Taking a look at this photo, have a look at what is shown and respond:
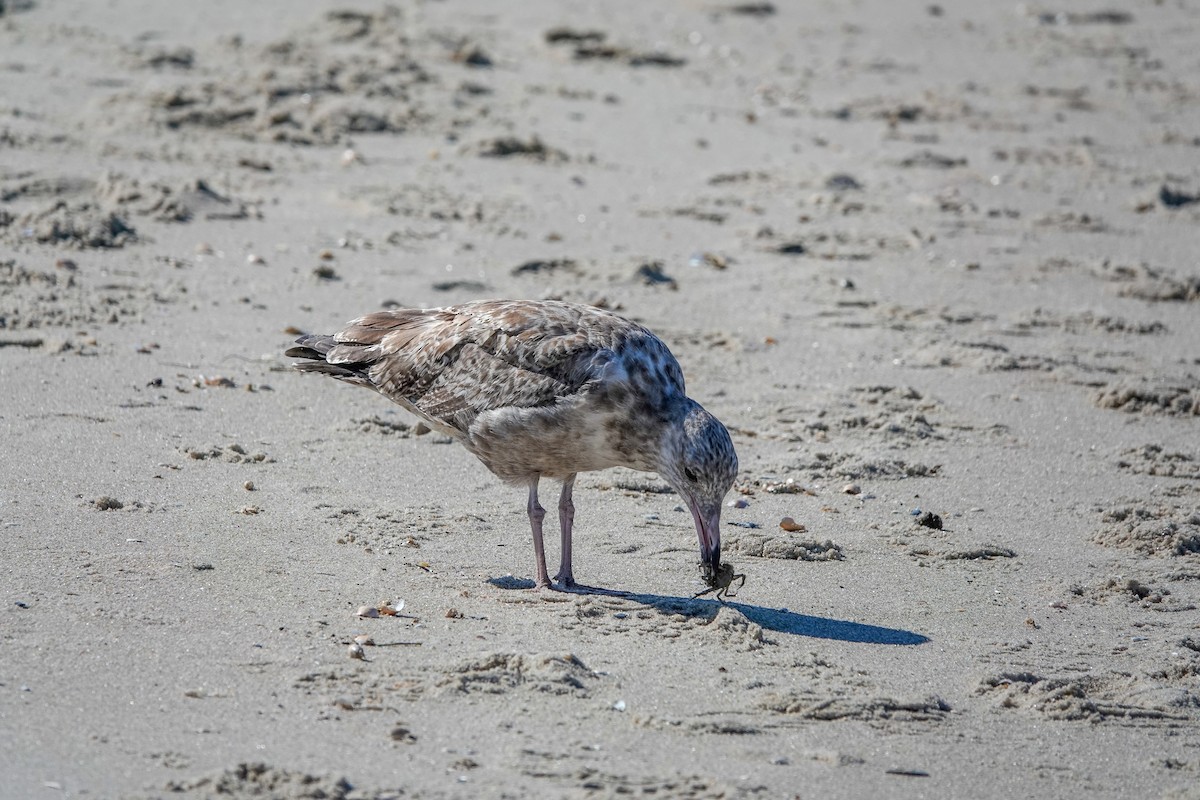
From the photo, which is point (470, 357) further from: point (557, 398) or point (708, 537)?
point (708, 537)

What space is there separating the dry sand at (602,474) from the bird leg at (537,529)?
134mm

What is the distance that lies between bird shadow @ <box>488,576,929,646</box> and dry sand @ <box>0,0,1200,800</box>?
0.03m

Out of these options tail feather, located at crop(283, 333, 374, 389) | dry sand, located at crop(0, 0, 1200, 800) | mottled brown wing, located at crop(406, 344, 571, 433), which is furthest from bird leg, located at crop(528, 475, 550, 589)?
tail feather, located at crop(283, 333, 374, 389)

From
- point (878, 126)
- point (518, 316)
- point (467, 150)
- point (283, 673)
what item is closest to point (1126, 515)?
point (518, 316)

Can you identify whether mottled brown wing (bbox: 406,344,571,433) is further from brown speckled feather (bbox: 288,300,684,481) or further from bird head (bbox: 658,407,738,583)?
bird head (bbox: 658,407,738,583)

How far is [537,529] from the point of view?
620 cm

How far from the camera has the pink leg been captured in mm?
6180

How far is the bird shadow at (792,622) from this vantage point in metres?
5.80

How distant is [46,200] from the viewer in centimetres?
1027

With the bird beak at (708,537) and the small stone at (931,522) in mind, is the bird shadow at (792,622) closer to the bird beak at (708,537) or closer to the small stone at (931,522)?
the bird beak at (708,537)

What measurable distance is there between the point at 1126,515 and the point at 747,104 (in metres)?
8.61

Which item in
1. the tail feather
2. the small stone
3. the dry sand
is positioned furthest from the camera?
the small stone

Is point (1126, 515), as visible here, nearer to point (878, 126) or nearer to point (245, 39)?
point (878, 126)

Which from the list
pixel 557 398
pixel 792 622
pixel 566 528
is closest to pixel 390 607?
pixel 566 528
